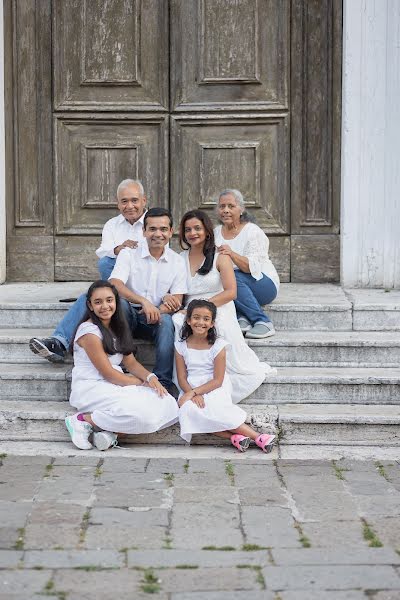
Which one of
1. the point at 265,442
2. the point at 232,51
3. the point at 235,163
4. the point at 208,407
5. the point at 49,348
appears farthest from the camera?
the point at 235,163

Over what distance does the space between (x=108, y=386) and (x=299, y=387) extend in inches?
48.5

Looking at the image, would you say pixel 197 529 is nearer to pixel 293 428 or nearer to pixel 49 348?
pixel 293 428

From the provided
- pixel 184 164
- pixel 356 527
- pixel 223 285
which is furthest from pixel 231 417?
pixel 184 164

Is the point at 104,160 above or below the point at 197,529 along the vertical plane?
above

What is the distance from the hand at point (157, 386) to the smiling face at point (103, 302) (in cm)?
47

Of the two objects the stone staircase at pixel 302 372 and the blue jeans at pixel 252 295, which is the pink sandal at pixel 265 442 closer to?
the stone staircase at pixel 302 372

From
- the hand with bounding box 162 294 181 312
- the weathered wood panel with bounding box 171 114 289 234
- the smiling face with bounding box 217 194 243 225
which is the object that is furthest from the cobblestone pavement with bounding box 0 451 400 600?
the weathered wood panel with bounding box 171 114 289 234

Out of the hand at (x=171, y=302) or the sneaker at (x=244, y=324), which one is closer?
the hand at (x=171, y=302)

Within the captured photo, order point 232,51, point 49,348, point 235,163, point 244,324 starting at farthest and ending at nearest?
1. point 235,163
2. point 232,51
3. point 244,324
4. point 49,348

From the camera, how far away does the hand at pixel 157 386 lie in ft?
21.6

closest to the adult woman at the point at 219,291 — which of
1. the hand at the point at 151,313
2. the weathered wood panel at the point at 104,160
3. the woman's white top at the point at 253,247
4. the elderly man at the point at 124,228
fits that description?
the hand at the point at 151,313

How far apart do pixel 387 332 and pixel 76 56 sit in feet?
11.0

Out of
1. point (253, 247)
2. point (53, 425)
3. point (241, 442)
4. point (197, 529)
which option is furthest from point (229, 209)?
point (197, 529)

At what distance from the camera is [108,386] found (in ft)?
21.5
